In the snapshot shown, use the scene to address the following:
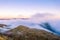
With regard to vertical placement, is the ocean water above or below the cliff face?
above

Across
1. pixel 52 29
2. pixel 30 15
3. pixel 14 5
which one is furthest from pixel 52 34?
pixel 14 5

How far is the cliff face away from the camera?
8.72 feet

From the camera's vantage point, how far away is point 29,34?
8.77 ft

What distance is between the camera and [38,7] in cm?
279

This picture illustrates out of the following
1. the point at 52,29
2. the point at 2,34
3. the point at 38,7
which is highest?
the point at 38,7

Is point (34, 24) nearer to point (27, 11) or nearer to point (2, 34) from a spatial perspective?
point (27, 11)

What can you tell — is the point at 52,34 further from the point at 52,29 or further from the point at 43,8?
the point at 43,8

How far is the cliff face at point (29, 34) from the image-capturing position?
266 centimetres

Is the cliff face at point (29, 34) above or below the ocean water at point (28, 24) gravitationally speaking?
below

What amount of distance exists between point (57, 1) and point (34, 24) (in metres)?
0.69

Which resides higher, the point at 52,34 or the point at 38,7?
the point at 38,7

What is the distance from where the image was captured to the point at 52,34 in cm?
268

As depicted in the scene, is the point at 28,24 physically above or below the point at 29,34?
above

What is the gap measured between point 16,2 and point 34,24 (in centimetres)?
59
